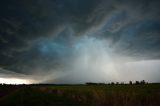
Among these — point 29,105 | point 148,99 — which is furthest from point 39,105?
point 148,99

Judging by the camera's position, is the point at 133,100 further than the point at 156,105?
Yes

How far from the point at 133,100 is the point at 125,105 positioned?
56.8 inches

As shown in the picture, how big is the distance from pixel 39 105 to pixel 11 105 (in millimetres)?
2932

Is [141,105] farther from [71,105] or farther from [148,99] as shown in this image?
[71,105]

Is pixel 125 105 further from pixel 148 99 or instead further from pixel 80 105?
pixel 80 105

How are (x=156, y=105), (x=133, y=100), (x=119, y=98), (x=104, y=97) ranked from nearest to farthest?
(x=156, y=105), (x=133, y=100), (x=119, y=98), (x=104, y=97)

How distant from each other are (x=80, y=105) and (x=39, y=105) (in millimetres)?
4516

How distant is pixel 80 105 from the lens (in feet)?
70.2

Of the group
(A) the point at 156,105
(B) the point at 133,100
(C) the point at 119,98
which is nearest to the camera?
(A) the point at 156,105

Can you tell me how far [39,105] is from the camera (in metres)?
20.1

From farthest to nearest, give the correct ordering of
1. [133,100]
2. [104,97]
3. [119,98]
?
1. [104,97]
2. [119,98]
3. [133,100]

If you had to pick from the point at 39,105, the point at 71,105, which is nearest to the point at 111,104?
the point at 71,105

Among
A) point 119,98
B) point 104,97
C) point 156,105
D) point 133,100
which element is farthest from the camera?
point 104,97

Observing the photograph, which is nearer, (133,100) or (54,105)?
(133,100)
